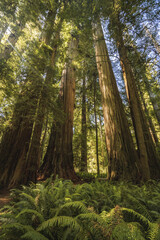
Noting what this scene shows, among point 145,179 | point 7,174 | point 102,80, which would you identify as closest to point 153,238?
point 145,179

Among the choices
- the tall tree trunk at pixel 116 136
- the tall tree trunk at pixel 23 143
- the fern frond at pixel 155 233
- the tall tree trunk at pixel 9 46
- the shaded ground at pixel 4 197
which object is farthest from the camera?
the tall tree trunk at pixel 9 46

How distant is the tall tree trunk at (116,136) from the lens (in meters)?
3.96

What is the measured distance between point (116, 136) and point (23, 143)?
3.51 meters

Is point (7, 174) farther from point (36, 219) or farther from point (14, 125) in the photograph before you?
point (36, 219)

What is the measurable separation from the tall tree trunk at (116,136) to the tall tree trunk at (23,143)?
2.55 m

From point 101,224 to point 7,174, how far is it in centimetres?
411

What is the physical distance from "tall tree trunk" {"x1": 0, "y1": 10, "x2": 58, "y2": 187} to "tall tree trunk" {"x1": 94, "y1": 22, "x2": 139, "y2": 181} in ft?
8.37

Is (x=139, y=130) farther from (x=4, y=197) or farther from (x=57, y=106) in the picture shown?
(x=4, y=197)

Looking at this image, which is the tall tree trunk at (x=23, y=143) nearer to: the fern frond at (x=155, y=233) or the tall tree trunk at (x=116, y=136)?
the tall tree trunk at (x=116, y=136)

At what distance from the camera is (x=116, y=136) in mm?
4379

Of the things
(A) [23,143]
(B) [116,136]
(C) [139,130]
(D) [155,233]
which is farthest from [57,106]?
(D) [155,233]

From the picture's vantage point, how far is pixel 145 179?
3865mm

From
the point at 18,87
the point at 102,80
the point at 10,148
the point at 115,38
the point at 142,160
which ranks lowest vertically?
the point at 142,160

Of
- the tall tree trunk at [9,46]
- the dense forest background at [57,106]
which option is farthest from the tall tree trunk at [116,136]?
the tall tree trunk at [9,46]
